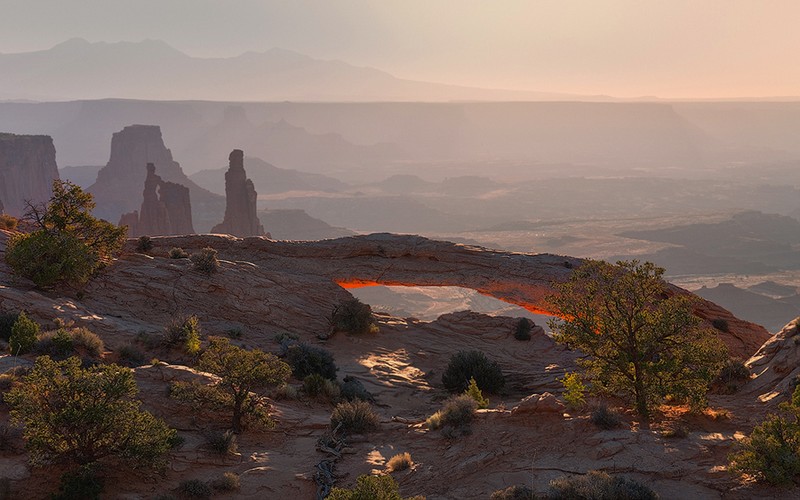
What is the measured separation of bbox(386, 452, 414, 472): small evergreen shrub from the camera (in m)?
15.9

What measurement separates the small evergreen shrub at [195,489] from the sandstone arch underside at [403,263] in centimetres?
2455

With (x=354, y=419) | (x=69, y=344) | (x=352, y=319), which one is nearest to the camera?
(x=354, y=419)

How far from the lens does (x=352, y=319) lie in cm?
3453

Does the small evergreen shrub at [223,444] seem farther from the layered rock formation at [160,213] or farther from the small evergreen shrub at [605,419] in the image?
the layered rock formation at [160,213]

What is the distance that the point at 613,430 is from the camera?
15602mm

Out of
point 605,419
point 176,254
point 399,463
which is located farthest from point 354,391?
point 176,254

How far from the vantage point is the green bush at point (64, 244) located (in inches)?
1094

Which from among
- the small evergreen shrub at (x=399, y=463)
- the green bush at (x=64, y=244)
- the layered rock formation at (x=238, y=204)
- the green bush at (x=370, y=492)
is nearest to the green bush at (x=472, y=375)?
the small evergreen shrub at (x=399, y=463)

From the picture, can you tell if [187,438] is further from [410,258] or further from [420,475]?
[410,258]

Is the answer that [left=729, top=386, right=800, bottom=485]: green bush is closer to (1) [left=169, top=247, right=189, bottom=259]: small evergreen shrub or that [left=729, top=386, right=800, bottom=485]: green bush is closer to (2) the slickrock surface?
(2) the slickrock surface

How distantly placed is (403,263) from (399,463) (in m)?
27.0

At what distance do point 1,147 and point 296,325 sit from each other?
15578 cm

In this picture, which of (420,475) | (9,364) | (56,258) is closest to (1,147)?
(56,258)

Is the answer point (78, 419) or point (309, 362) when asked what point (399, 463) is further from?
point (309, 362)
